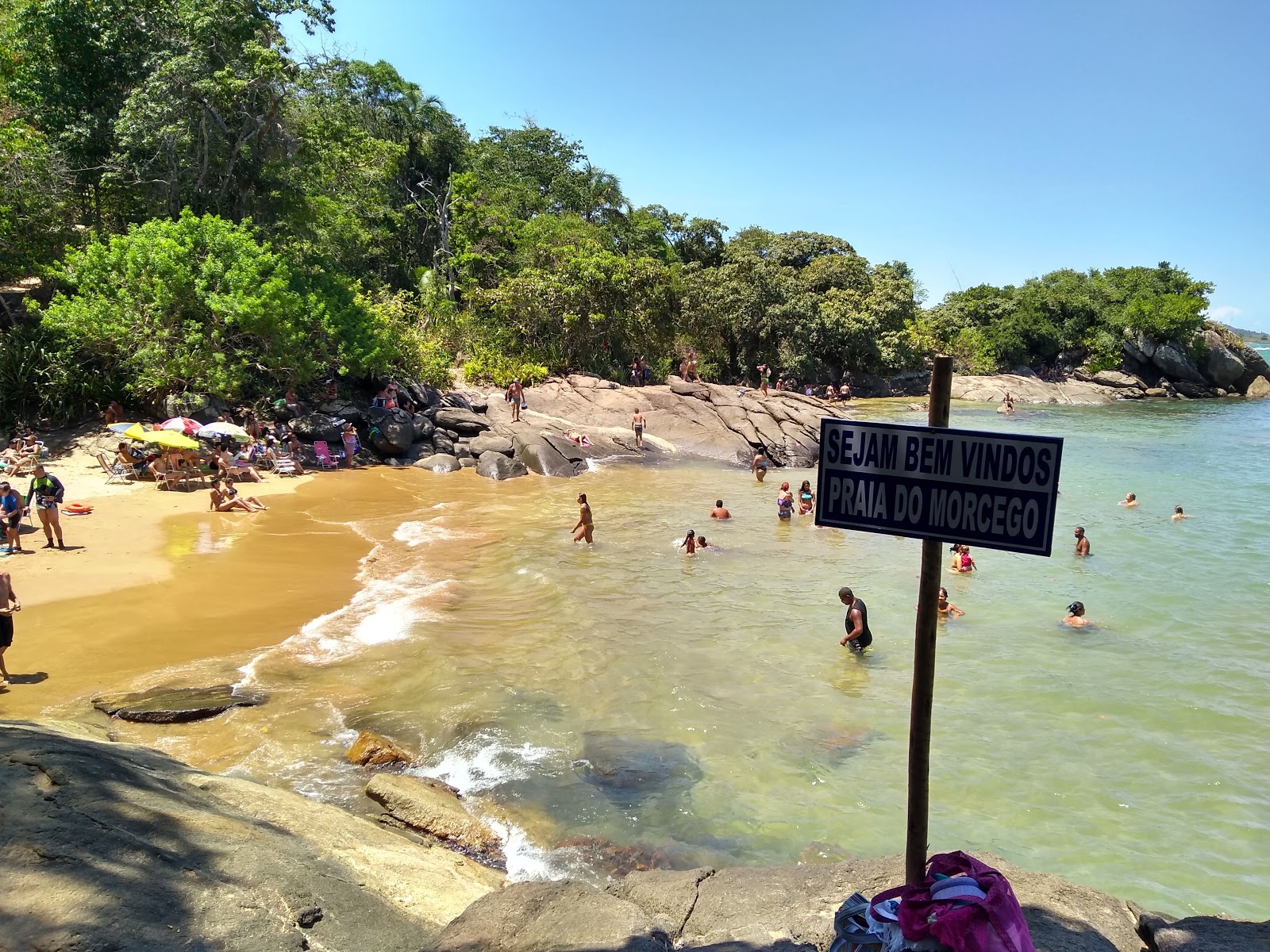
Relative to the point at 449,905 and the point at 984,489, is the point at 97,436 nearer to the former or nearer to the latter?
the point at 449,905

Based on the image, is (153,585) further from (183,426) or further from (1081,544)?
(1081,544)

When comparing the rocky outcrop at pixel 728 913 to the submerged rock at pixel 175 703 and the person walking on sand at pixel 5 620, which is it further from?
the person walking on sand at pixel 5 620

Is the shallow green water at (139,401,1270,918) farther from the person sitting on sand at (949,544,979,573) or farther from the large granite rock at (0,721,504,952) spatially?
the large granite rock at (0,721,504,952)

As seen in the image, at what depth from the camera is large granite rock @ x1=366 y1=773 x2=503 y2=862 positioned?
6.38m

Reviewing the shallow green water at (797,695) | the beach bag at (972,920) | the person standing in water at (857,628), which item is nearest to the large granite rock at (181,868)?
the shallow green water at (797,695)

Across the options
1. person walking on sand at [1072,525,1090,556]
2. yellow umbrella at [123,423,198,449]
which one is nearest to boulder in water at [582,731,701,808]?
person walking on sand at [1072,525,1090,556]

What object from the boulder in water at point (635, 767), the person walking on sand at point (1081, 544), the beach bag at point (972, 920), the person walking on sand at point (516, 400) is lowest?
the boulder in water at point (635, 767)

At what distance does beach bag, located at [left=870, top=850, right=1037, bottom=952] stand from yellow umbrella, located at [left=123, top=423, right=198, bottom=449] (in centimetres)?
1799

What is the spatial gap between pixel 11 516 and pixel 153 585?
309 cm

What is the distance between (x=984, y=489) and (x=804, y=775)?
551cm

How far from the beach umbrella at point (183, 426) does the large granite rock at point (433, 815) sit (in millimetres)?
14118

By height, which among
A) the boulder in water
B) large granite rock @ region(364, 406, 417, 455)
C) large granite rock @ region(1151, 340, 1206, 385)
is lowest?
the boulder in water

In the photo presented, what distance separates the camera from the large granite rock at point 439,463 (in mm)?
23406

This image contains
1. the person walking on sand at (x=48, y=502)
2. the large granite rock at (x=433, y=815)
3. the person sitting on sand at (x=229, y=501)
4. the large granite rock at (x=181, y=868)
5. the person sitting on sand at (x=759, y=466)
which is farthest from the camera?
the person sitting on sand at (x=759, y=466)
